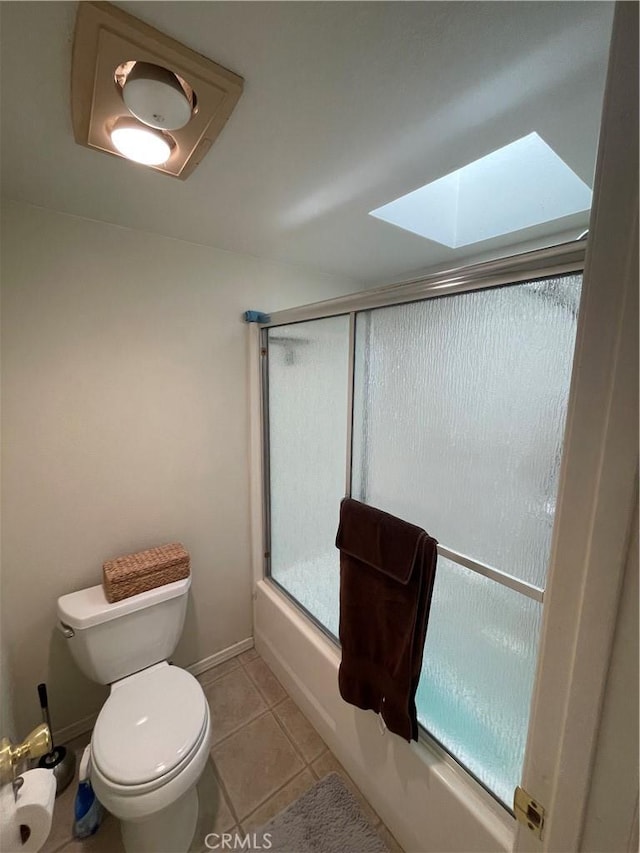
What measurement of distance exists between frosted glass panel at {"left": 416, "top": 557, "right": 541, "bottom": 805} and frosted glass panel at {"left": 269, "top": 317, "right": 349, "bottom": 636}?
1.57 ft

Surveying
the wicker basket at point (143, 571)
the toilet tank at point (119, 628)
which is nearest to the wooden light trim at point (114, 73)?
the wicker basket at point (143, 571)

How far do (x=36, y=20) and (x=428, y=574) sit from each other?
1.41 meters

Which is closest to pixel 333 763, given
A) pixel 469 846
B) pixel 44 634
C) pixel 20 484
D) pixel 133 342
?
pixel 469 846

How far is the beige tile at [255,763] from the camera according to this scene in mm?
1318

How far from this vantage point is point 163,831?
1098 millimetres

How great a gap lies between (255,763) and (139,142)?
7.21 feet

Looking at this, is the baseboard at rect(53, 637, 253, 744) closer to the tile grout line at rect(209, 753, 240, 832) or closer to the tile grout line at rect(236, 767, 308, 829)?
the tile grout line at rect(209, 753, 240, 832)

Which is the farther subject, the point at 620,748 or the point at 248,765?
the point at 248,765

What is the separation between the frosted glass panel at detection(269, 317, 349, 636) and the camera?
139 cm

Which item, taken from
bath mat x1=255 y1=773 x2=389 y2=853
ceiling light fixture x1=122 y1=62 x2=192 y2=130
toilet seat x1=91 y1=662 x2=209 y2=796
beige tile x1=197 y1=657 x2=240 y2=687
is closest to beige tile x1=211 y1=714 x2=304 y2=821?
bath mat x1=255 y1=773 x2=389 y2=853

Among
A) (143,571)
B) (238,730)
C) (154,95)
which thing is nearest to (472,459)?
(154,95)

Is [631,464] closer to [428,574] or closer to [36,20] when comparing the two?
[428,574]

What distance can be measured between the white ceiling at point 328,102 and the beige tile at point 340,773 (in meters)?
2.18

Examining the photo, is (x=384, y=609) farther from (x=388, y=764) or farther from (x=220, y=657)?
(x=220, y=657)
